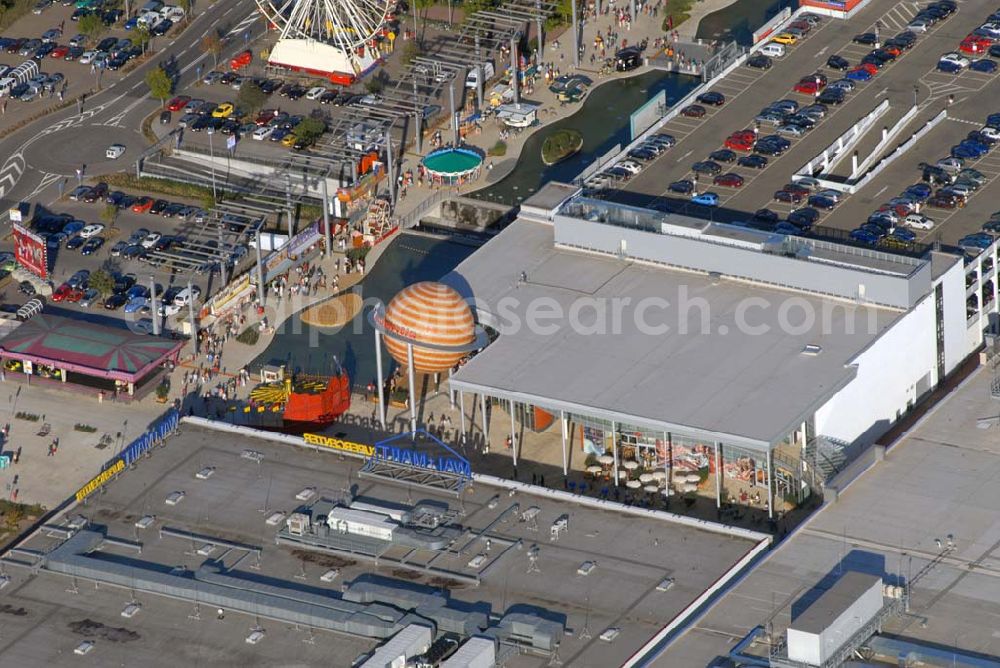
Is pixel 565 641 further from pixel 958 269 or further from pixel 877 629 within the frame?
pixel 958 269

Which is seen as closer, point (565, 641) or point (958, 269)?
point (565, 641)

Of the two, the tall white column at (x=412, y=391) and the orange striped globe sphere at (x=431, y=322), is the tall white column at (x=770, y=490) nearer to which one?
the orange striped globe sphere at (x=431, y=322)

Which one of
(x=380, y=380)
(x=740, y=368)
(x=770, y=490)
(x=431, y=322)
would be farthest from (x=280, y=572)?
(x=740, y=368)

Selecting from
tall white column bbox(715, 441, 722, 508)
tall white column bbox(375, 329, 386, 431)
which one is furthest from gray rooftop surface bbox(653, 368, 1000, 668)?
tall white column bbox(375, 329, 386, 431)

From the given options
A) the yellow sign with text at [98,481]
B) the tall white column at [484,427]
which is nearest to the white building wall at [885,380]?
the tall white column at [484,427]

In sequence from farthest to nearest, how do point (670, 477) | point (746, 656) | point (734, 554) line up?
point (670, 477)
point (734, 554)
point (746, 656)

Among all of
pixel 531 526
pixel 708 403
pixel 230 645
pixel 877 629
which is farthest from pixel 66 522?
pixel 877 629
